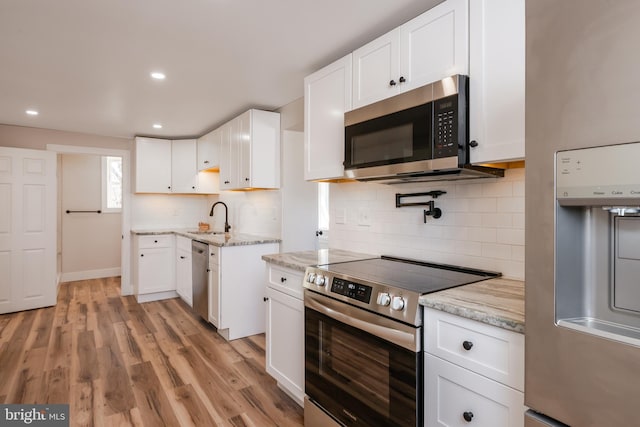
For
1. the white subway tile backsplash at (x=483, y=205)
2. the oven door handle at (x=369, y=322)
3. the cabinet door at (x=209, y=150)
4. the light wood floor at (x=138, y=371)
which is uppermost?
the cabinet door at (x=209, y=150)

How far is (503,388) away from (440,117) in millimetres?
1098

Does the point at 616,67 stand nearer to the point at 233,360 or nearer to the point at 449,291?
the point at 449,291

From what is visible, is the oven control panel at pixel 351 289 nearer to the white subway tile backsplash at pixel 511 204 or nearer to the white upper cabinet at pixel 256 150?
the white subway tile backsplash at pixel 511 204

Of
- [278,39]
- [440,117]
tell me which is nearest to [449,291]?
[440,117]

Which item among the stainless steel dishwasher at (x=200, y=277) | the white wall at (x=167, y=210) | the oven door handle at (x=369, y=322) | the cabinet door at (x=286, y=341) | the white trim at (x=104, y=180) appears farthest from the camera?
the white trim at (x=104, y=180)

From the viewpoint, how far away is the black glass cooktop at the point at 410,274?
1521 mm

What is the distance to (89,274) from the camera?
20.0 ft

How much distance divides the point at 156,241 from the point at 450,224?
4075 millimetres

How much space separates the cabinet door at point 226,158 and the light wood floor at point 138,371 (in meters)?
1.58

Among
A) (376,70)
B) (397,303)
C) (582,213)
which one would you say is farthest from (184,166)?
(582,213)

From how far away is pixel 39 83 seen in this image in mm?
2922

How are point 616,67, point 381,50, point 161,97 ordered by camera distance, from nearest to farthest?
point 616,67, point 381,50, point 161,97

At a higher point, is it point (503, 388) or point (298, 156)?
point (298, 156)

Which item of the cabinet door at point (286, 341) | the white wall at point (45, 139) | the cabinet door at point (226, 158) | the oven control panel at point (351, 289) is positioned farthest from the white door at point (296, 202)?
the white wall at point (45, 139)
